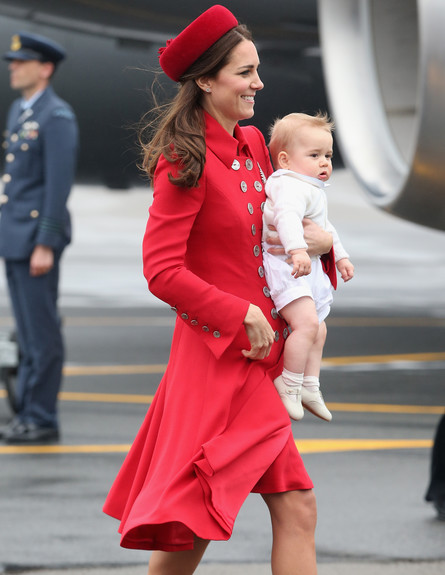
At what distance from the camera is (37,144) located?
5441 mm

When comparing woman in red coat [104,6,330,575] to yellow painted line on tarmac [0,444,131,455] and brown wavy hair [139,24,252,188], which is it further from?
yellow painted line on tarmac [0,444,131,455]

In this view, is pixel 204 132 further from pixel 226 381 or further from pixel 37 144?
pixel 37 144

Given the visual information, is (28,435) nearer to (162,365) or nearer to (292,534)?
(162,365)

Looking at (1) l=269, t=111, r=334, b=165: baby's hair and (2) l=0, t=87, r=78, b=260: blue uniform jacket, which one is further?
(2) l=0, t=87, r=78, b=260: blue uniform jacket

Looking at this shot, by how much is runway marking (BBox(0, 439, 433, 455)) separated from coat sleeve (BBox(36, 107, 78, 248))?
92cm

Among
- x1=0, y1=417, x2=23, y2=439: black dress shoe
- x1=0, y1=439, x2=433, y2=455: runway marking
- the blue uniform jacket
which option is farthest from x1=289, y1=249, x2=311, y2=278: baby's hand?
x1=0, y1=417, x2=23, y2=439: black dress shoe

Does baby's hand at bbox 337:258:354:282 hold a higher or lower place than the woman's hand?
higher

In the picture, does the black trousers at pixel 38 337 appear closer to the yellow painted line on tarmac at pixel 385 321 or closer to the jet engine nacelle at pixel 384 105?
the jet engine nacelle at pixel 384 105

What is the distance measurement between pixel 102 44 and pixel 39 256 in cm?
456

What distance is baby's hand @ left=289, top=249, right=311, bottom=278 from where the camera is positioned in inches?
95.7

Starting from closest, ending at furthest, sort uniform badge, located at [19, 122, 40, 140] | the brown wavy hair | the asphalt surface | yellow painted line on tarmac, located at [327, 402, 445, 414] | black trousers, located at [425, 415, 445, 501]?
1. the brown wavy hair
2. the asphalt surface
3. black trousers, located at [425, 415, 445, 501]
4. uniform badge, located at [19, 122, 40, 140]
5. yellow painted line on tarmac, located at [327, 402, 445, 414]

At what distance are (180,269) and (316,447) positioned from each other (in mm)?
3061

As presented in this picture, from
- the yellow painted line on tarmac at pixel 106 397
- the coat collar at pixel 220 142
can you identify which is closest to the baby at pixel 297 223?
the coat collar at pixel 220 142

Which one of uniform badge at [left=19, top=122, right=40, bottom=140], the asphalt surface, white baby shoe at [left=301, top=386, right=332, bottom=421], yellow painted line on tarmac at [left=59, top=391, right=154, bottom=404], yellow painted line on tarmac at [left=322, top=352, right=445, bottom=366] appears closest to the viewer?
white baby shoe at [left=301, top=386, right=332, bottom=421]
